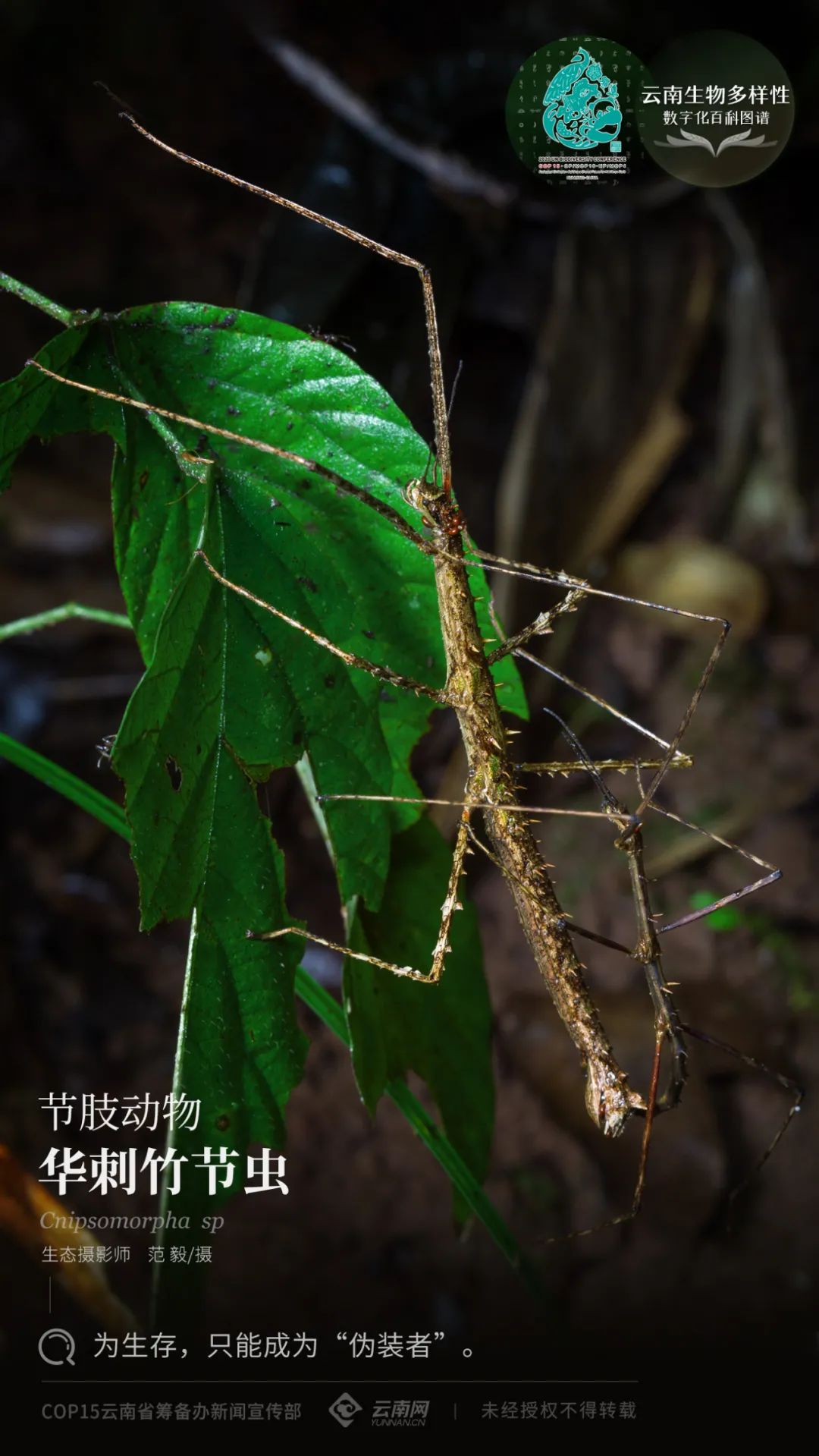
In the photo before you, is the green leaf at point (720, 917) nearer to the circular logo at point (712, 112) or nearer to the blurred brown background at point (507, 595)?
the blurred brown background at point (507, 595)

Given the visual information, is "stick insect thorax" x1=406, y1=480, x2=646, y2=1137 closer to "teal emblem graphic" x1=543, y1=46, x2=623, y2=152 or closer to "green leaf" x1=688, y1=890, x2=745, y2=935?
"teal emblem graphic" x1=543, y1=46, x2=623, y2=152

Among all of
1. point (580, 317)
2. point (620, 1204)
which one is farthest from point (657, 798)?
point (580, 317)

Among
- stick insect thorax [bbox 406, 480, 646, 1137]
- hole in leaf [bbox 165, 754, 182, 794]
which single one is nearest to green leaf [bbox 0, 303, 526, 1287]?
hole in leaf [bbox 165, 754, 182, 794]

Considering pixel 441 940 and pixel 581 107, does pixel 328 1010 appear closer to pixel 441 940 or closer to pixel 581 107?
pixel 441 940

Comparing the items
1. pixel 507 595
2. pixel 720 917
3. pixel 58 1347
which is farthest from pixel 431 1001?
pixel 720 917

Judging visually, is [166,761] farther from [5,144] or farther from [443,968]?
[5,144]

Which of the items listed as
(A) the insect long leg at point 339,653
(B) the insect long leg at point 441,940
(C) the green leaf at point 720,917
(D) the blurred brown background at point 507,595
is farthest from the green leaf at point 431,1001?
(C) the green leaf at point 720,917
